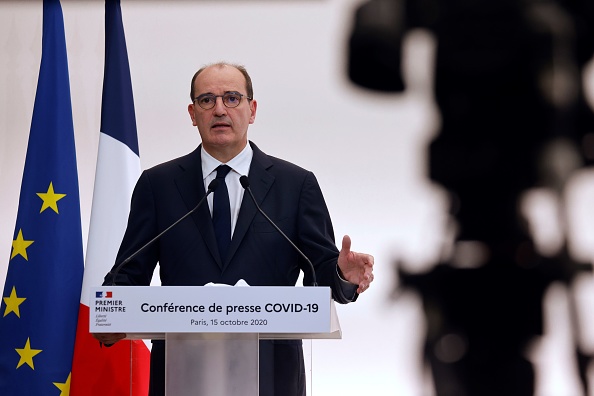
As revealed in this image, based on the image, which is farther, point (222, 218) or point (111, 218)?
point (111, 218)

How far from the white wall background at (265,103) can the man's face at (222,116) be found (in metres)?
1.54

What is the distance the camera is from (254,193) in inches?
100.0

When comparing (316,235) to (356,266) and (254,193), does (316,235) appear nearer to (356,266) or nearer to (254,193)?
(254,193)

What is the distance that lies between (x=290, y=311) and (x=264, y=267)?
23.6 inches

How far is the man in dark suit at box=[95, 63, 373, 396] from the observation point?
2361mm

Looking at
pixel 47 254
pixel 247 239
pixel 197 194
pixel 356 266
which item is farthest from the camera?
pixel 47 254

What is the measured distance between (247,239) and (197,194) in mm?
235

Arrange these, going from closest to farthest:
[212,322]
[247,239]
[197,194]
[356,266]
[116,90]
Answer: [212,322] → [356,266] → [247,239] → [197,194] → [116,90]

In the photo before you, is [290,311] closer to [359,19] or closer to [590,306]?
[359,19]

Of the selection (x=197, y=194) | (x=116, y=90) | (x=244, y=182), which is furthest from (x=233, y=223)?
(x=116, y=90)

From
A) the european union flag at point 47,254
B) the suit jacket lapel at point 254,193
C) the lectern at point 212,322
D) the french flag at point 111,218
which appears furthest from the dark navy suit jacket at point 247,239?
the european union flag at point 47,254

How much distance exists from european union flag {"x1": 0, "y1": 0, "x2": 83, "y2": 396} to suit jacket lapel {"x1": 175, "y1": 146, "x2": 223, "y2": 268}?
44.9 inches

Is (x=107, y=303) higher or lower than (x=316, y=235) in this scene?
lower

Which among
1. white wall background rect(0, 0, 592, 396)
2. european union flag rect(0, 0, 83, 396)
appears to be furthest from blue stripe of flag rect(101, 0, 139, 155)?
white wall background rect(0, 0, 592, 396)
